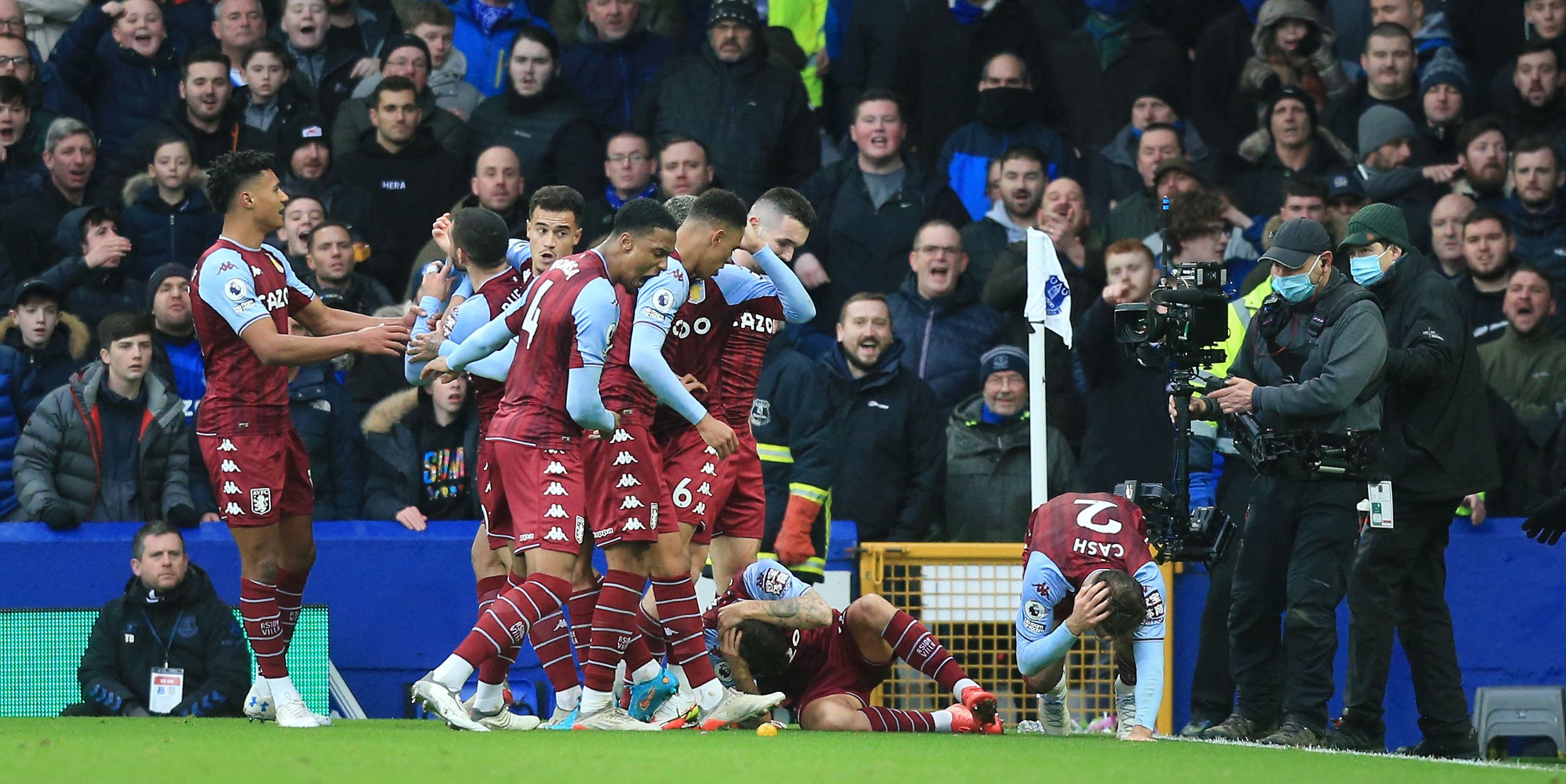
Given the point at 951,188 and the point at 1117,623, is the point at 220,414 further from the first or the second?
the point at 951,188

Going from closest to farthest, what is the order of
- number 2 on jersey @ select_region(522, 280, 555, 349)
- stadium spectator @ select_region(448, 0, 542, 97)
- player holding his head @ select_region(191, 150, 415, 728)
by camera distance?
number 2 on jersey @ select_region(522, 280, 555, 349)
player holding his head @ select_region(191, 150, 415, 728)
stadium spectator @ select_region(448, 0, 542, 97)

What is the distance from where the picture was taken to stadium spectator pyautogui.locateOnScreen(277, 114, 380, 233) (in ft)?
42.4

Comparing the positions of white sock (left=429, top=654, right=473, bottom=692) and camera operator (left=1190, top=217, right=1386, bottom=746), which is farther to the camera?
camera operator (left=1190, top=217, right=1386, bottom=746)

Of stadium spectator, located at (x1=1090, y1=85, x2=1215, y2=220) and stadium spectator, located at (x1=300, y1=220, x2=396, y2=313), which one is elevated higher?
stadium spectator, located at (x1=1090, y1=85, x2=1215, y2=220)

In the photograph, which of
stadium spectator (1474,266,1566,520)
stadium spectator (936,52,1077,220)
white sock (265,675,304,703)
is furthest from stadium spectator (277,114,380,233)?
stadium spectator (1474,266,1566,520)

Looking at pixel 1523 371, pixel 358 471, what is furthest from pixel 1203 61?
pixel 358 471

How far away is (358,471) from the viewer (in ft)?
38.0

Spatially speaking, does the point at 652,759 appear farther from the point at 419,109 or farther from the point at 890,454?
the point at 419,109

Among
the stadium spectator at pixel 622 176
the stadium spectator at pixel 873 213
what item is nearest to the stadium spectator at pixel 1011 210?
the stadium spectator at pixel 873 213

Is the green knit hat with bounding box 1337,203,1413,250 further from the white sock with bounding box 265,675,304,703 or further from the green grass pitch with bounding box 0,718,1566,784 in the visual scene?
the white sock with bounding box 265,675,304,703

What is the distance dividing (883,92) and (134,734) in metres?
6.82

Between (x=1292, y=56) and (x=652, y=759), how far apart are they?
28.6 feet

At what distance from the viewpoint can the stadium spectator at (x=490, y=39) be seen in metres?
14.3

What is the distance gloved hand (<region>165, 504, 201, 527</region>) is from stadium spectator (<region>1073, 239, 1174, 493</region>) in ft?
16.5
